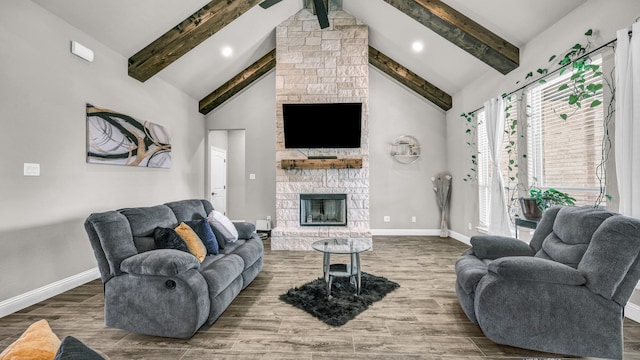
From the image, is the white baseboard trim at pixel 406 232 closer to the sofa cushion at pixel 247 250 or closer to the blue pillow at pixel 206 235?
the sofa cushion at pixel 247 250

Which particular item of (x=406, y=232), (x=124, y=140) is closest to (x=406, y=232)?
(x=406, y=232)

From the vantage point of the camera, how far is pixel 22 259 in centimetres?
259

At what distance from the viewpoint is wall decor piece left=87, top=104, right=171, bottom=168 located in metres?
3.28

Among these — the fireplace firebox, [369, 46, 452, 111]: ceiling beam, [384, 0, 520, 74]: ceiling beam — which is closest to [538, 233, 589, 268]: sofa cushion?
[384, 0, 520, 74]: ceiling beam

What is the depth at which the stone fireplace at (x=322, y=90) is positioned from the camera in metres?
5.06

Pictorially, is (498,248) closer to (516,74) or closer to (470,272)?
(470,272)

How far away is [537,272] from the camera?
1874mm

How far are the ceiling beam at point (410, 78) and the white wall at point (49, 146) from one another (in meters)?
4.07

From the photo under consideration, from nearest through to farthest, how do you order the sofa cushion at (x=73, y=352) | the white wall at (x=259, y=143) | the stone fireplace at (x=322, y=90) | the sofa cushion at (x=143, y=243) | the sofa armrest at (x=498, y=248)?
1. the sofa cushion at (x=73, y=352)
2. the sofa cushion at (x=143, y=243)
3. the sofa armrest at (x=498, y=248)
4. the stone fireplace at (x=322, y=90)
5. the white wall at (x=259, y=143)

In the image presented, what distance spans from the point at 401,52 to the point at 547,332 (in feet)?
14.4

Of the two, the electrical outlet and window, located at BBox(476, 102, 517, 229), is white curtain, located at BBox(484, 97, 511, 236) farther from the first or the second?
the electrical outlet

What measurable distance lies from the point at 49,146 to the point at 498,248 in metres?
4.25

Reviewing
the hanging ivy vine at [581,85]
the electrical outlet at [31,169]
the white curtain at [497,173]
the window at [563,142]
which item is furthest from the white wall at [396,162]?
the electrical outlet at [31,169]

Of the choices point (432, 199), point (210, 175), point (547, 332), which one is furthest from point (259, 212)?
point (547, 332)
